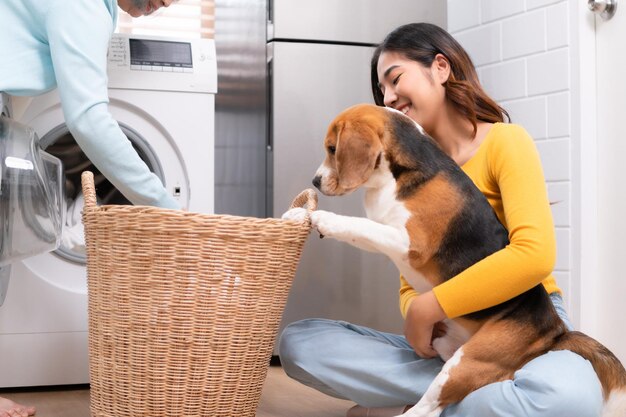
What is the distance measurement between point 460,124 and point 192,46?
0.99m

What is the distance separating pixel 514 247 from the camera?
1632 mm

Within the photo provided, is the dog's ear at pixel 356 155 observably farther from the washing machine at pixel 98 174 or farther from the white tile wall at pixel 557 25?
the white tile wall at pixel 557 25

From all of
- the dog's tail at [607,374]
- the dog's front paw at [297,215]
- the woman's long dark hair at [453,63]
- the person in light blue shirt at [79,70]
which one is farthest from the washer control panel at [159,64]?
the dog's tail at [607,374]

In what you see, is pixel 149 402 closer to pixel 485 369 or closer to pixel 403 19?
pixel 485 369

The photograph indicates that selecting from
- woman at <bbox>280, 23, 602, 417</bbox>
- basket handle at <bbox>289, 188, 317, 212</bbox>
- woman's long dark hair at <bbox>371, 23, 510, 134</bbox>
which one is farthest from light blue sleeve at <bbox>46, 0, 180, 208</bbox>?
woman's long dark hair at <bbox>371, 23, 510, 134</bbox>

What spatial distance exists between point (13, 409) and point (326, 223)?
38.8 inches

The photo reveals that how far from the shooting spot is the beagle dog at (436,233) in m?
1.59

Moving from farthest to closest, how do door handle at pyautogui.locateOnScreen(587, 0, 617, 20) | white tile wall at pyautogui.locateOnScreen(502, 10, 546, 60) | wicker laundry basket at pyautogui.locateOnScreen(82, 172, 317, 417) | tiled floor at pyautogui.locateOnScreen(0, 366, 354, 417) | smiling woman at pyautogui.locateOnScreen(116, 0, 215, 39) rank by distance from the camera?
smiling woman at pyautogui.locateOnScreen(116, 0, 215, 39)
white tile wall at pyautogui.locateOnScreen(502, 10, 546, 60)
door handle at pyautogui.locateOnScreen(587, 0, 617, 20)
tiled floor at pyautogui.locateOnScreen(0, 366, 354, 417)
wicker laundry basket at pyautogui.locateOnScreen(82, 172, 317, 417)

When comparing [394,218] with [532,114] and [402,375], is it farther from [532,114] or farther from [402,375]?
[532,114]

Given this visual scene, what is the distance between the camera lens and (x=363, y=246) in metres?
1.63

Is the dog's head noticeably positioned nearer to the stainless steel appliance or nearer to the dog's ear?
the dog's ear

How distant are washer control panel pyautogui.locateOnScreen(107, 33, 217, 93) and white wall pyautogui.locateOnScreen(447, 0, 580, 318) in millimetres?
1089


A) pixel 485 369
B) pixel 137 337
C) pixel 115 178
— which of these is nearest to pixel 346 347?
pixel 485 369

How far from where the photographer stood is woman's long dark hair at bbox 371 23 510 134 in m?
1.93
